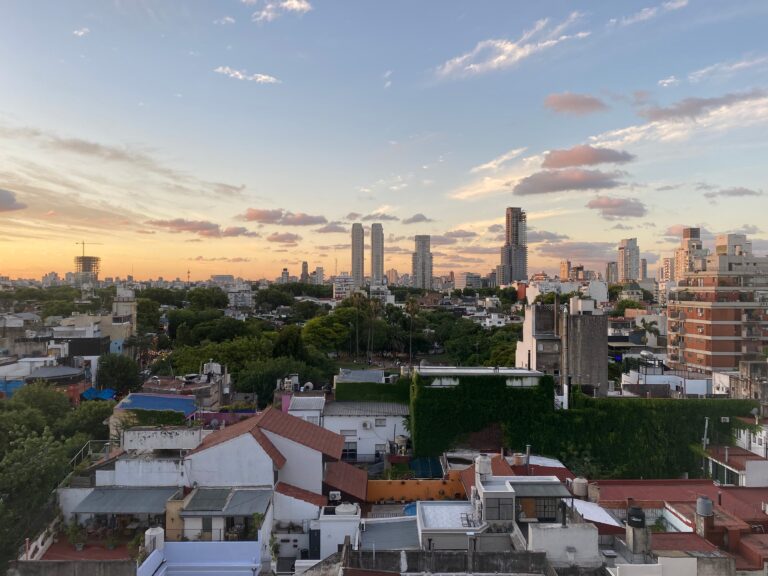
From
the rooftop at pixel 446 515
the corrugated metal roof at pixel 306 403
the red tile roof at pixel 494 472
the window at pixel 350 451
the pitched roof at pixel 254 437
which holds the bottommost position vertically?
the window at pixel 350 451

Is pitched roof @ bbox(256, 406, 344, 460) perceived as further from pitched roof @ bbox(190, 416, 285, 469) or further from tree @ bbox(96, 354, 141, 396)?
tree @ bbox(96, 354, 141, 396)

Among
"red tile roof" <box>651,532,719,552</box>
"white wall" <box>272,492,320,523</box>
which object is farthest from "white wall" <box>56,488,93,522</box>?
"red tile roof" <box>651,532,719,552</box>

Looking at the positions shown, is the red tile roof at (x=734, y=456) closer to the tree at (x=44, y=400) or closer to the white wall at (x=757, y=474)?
the white wall at (x=757, y=474)

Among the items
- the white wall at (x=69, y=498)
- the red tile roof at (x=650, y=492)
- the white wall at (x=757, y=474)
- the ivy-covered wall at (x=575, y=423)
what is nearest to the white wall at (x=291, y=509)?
the white wall at (x=69, y=498)

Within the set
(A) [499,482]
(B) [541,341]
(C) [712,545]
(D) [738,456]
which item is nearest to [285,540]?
(A) [499,482]

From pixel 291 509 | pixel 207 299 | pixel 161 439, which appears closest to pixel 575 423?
pixel 291 509

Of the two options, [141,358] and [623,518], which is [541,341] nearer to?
[623,518]
